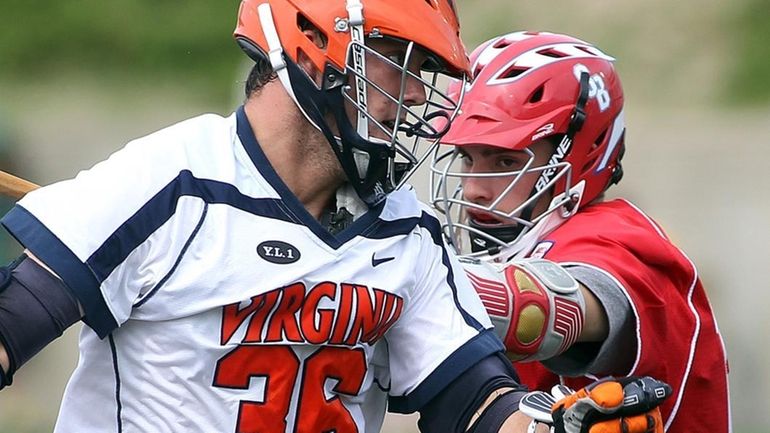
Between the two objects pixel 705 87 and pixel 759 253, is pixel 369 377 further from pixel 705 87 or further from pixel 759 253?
pixel 705 87

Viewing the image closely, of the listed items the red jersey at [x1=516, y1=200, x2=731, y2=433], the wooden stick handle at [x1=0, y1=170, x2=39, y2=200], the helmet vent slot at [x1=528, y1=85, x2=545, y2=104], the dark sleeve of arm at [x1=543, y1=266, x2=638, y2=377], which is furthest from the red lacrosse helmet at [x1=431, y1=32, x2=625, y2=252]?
the wooden stick handle at [x1=0, y1=170, x2=39, y2=200]

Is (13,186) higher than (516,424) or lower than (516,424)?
higher

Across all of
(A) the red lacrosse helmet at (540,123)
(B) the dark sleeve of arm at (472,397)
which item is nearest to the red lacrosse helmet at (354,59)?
(B) the dark sleeve of arm at (472,397)

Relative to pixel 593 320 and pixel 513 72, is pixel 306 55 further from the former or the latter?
pixel 513 72

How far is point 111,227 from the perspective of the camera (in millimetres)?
2545

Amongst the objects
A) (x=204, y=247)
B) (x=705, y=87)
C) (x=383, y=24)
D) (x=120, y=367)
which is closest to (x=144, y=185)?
(x=204, y=247)

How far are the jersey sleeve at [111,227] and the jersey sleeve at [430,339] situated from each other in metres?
0.57

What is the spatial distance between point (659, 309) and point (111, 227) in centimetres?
164

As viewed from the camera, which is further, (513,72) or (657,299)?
(513,72)

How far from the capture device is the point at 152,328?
270 centimetres

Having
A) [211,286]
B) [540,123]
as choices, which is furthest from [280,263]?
[540,123]

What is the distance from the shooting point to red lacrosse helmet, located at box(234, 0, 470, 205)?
9.27 feet

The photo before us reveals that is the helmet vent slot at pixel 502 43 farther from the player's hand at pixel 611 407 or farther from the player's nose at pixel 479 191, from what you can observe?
the player's hand at pixel 611 407

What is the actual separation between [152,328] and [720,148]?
9086 mm
